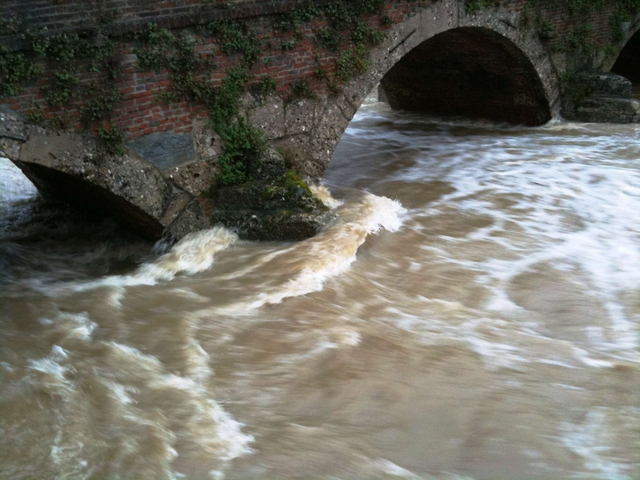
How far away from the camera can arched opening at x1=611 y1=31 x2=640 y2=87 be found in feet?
41.0

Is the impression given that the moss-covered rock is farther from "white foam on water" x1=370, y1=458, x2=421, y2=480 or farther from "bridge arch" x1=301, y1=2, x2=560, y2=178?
"white foam on water" x1=370, y1=458, x2=421, y2=480

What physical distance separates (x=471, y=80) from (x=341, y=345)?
7068 millimetres

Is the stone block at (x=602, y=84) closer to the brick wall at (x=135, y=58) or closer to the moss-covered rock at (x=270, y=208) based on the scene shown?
the brick wall at (x=135, y=58)

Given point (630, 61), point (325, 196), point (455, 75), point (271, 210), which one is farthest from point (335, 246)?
point (630, 61)

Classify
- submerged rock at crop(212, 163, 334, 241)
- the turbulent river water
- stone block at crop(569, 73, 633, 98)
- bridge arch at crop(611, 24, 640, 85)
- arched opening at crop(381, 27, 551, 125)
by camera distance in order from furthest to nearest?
bridge arch at crop(611, 24, 640, 85) < stone block at crop(569, 73, 633, 98) < arched opening at crop(381, 27, 551, 125) < submerged rock at crop(212, 163, 334, 241) < the turbulent river water

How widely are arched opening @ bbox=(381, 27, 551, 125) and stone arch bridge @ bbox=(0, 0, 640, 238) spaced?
877 millimetres

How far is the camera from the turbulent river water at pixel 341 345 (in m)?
2.60

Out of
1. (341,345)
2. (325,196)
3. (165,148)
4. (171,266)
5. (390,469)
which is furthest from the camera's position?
(325,196)

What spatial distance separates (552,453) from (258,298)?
82.3 inches

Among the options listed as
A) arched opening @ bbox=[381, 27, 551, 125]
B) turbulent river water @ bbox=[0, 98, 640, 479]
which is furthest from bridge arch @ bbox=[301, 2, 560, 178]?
turbulent river water @ bbox=[0, 98, 640, 479]

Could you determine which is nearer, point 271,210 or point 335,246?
point 335,246

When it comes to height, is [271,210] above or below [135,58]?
below

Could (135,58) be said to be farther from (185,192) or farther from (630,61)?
(630,61)

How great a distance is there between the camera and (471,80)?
→ 9.37 metres
